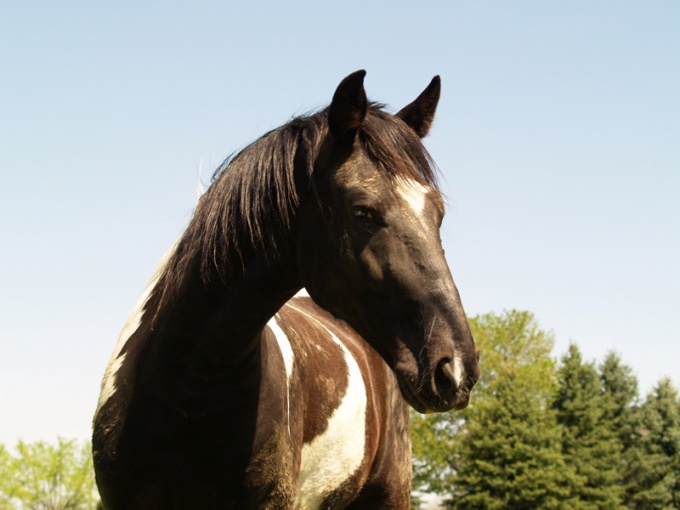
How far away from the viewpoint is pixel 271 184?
153 inches

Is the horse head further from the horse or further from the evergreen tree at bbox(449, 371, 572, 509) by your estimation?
the evergreen tree at bbox(449, 371, 572, 509)

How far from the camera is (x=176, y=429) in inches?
149

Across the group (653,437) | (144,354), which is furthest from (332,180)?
(653,437)

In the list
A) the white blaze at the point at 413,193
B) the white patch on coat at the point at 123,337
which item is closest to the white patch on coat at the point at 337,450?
the white patch on coat at the point at 123,337

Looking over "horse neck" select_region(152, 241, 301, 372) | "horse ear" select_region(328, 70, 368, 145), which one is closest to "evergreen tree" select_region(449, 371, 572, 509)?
"horse neck" select_region(152, 241, 301, 372)

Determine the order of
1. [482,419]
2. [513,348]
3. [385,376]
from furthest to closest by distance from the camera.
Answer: [513,348], [482,419], [385,376]

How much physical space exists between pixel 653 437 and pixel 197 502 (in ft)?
169

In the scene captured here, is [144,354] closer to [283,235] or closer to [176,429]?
[176,429]

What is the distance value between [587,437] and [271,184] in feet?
153

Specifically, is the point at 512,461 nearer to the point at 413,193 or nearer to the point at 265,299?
the point at 265,299

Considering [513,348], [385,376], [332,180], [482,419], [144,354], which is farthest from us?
[513,348]

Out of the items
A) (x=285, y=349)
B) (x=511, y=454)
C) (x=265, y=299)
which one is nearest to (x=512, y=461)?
(x=511, y=454)

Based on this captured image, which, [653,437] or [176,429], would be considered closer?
[176,429]

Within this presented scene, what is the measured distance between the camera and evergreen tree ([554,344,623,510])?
144 ft
